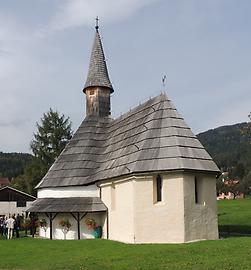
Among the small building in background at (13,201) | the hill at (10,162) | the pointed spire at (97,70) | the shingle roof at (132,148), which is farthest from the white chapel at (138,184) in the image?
the hill at (10,162)

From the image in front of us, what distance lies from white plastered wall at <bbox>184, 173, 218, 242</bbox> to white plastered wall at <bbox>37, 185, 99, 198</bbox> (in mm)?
7551

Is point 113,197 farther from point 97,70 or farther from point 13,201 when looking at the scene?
point 13,201

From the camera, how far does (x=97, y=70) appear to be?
38062mm

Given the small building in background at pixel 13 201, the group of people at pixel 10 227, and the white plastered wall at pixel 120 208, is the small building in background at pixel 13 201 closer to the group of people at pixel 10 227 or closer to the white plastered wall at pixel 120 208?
the group of people at pixel 10 227

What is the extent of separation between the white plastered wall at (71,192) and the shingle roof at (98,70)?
10.5 metres

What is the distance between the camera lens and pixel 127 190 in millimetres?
24266

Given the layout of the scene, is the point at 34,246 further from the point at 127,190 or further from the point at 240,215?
the point at 240,215

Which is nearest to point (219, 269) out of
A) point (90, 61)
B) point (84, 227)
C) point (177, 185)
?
point (177, 185)

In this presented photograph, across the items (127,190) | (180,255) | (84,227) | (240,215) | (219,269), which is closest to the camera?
(219,269)

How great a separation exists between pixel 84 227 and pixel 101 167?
3.89 m

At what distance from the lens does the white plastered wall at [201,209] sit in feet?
73.8

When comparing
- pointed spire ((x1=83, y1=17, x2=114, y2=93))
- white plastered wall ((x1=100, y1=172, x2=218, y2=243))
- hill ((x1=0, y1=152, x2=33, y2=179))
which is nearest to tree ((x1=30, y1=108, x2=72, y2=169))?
pointed spire ((x1=83, y1=17, x2=114, y2=93))

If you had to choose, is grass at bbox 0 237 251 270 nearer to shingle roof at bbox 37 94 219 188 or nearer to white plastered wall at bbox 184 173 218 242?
white plastered wall at bbox 184 173 218 242

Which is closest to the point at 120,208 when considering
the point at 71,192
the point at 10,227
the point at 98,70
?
the point at 71,192
